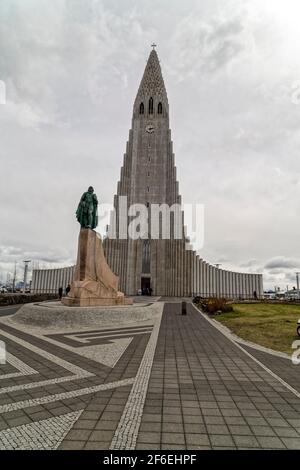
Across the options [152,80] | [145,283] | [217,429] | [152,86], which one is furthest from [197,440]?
[152,80]

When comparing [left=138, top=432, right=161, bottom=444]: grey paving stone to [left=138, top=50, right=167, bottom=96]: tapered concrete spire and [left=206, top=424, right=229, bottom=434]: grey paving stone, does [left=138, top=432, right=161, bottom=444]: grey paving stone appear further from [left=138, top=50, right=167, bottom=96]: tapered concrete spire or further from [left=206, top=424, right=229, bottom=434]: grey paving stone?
[left=138, top=50, right=167, bottom=96]: tapered concrete spire

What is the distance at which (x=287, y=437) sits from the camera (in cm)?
375

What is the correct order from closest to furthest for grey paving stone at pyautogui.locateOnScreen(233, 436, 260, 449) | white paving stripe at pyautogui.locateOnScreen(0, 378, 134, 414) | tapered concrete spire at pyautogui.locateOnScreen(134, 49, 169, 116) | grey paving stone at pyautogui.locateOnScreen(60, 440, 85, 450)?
grey paving stone at pyautogui.locateOnScreen(60, 440, 85, 450) → grey paving stone at pyautogui.locateOnScreen(233, 436, 260, 449) → white paving stripe at pyautogui.locateOnScreen(0, 378, 134, 414) → tapered concrete spire at pyautogui.locateOnScreen(134, 49, 169, 116)

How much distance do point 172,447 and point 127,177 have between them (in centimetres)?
5581

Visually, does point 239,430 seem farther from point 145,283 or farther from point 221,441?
point 145,283

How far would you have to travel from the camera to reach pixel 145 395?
203 inches

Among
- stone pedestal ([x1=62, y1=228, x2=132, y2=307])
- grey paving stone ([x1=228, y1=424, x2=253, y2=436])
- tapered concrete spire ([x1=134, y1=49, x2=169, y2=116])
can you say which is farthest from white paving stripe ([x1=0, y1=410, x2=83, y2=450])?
tapered concrete spire ([x1=134, y1=49, x2=169, y2=116])

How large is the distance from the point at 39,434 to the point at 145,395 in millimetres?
2018

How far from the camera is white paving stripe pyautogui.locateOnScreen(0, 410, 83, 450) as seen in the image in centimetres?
342

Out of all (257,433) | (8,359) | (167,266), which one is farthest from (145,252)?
(257,433)

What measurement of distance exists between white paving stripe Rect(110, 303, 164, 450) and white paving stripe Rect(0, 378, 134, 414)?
330mm

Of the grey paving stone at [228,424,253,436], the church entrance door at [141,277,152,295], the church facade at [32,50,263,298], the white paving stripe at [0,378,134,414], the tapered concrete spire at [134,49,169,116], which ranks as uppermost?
the tapered concrete spire at [134,49,169,116]

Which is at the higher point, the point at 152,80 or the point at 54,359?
the point at 152,80

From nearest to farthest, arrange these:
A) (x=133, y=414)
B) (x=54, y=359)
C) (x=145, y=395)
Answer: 1. (x=133, y=414)
2. (x=145, y=395)
3. (x=54, y=359)
